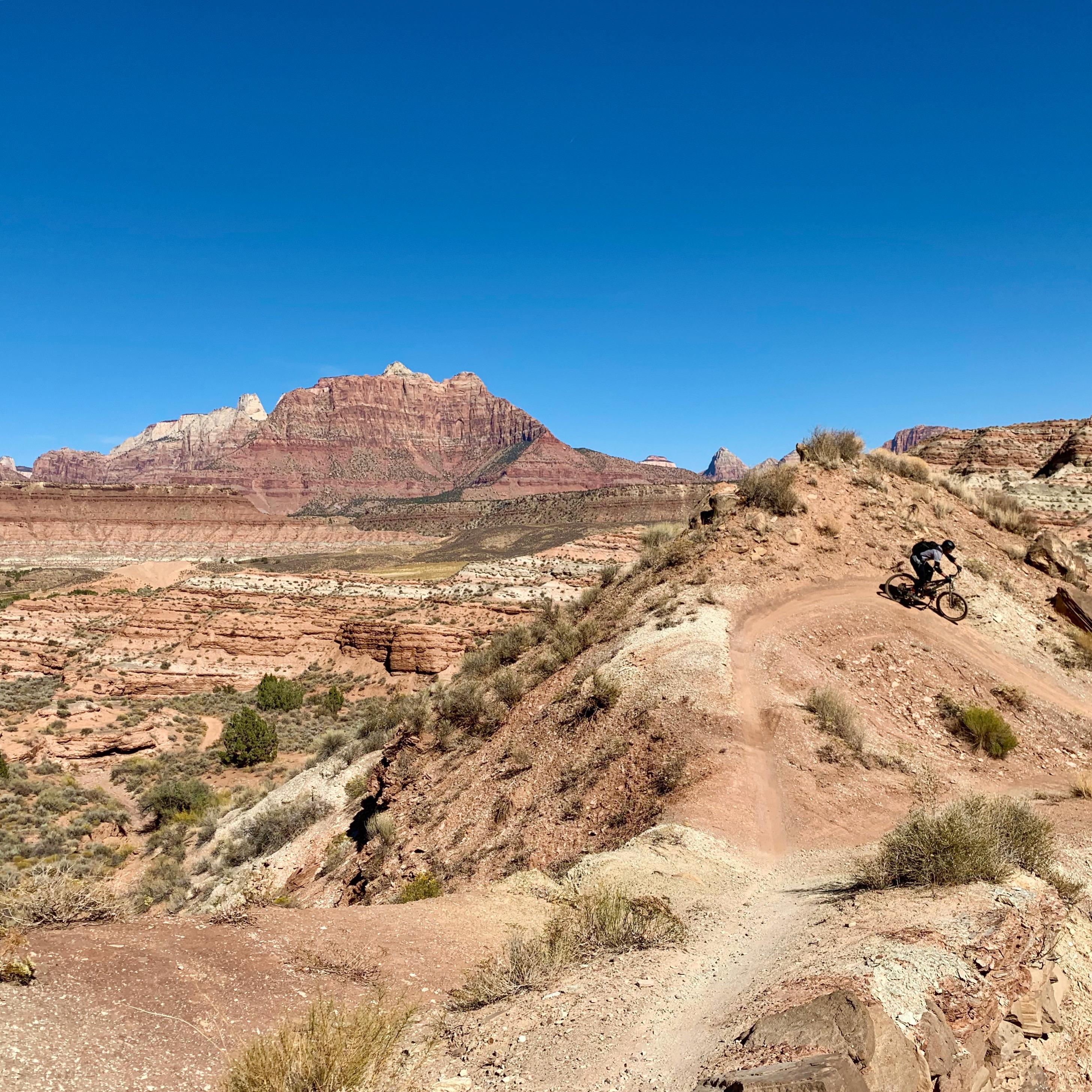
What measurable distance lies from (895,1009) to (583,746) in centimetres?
692

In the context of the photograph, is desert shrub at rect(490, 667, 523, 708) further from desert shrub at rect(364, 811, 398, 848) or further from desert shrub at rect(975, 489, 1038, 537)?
desert shrub at rect(975, 489, 1038, 537)

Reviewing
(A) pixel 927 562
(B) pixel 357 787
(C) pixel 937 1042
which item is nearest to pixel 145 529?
(B) pixel 357 787

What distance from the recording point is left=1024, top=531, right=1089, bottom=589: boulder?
16422 millimetres

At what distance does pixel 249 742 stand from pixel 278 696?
6.97 metres

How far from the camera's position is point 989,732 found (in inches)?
416

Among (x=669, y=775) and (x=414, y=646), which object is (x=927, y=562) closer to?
(x=669, y=775)

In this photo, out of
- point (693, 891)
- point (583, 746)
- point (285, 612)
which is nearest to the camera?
→ point (693, 891)

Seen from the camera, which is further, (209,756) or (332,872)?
(209,756)

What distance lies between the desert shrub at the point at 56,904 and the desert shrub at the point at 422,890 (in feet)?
12.2

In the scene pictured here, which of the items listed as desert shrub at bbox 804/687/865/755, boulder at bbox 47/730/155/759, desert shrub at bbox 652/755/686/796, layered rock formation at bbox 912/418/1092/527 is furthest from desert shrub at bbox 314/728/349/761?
layered rock formation at bbox 912/418/1092/527

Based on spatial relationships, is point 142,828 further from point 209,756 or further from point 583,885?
point 583,885

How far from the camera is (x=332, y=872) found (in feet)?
41.2

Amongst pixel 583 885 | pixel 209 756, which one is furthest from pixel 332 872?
pixel 209 756

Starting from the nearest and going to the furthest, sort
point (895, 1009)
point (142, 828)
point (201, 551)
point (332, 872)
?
point (895, 1009) < point (332, 872) < point (142, 828) < point (201, 551)
